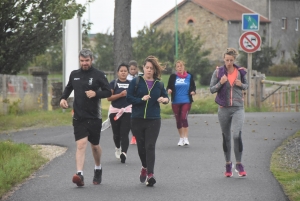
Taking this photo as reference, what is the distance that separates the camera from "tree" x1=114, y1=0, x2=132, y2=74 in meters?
24.8

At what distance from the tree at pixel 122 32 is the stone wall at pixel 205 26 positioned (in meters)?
45.9

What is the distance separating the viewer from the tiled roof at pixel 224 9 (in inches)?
2842

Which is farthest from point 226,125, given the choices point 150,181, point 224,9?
point 224,9

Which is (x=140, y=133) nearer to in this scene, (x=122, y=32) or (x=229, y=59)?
(x=229, y=59)

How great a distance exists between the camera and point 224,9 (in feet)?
247

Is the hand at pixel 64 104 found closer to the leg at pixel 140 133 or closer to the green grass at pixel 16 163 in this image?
the leg at pixel 140 133

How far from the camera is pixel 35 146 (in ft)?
50.4

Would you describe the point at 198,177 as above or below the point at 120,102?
below

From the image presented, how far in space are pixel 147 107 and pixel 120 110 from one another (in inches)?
101

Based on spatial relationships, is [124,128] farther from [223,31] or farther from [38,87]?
[223,31]

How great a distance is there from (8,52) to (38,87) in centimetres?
377

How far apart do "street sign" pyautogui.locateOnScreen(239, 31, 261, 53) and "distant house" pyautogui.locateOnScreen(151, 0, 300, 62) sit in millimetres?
43444

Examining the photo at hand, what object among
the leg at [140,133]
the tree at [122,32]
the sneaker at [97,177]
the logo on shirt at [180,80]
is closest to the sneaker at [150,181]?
the leg at [140,133]

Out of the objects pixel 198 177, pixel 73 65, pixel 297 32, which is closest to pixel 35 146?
pixel 198 177
